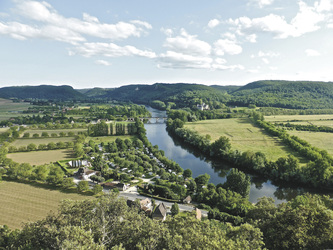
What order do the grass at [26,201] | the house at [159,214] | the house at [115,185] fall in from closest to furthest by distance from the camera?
the house at [159,214], the grass at [26,201], the house at [115,185]

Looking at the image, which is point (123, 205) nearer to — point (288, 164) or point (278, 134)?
point (288, 164)

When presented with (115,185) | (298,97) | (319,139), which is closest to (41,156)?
(115,185)

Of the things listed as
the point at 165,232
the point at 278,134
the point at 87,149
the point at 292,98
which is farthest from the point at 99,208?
the point at 292,98

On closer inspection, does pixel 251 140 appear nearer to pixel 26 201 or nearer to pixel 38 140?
pixel 26 201

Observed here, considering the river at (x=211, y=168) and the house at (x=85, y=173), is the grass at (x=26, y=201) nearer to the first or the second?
the house at (x=85, y=173)

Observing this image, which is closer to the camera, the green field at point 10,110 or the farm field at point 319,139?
the farm field at point 319,139

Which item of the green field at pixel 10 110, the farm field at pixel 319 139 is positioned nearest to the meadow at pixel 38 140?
the green field at pixel 10 110
